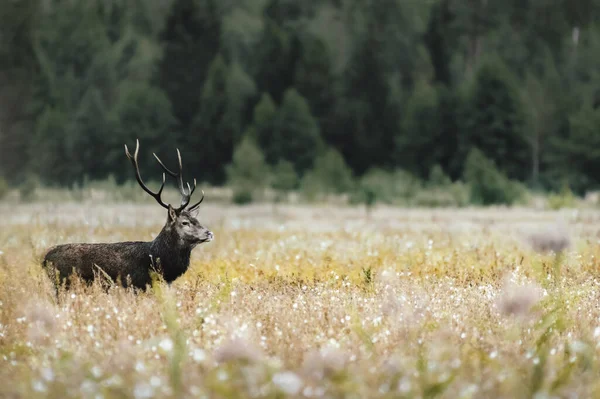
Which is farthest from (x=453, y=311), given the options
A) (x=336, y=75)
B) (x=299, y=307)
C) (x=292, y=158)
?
(x=336, y=75)

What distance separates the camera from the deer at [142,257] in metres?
9.20

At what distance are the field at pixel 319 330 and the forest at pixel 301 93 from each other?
82.7 ft

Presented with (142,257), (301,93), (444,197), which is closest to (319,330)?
(142,257)

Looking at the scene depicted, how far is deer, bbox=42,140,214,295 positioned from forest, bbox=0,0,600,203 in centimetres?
2700

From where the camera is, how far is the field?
5559 mm

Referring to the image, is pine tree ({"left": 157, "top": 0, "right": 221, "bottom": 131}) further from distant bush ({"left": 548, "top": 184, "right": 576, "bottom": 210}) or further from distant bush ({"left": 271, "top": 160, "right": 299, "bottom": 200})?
distant bush ({"left": 548, "top": 184, "right": 576, "bottom": 210})

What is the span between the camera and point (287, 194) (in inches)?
1499

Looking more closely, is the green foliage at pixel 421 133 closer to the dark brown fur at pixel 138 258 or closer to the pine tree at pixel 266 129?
the pine tree at pixel 266 129

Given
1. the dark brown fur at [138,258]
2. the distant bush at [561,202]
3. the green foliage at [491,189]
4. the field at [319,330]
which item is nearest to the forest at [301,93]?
the green foliage at [491,189]

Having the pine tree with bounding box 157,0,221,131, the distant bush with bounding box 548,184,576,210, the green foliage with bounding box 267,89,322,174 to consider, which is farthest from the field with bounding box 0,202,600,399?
the pine tree with bounding box 157,0,221,131

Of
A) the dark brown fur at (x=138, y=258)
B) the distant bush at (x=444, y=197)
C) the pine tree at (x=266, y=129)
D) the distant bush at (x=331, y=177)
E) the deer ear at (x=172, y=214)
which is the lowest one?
the distant bush at (x=444, y=197)

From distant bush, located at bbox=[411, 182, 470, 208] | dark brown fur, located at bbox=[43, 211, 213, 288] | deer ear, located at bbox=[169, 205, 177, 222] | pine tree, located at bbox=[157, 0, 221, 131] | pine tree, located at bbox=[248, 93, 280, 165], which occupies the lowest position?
distant bush, located at bbox=[411, 182, 470, 208]

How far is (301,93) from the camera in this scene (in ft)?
164

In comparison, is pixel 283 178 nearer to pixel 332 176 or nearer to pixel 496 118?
pixel 332 176
